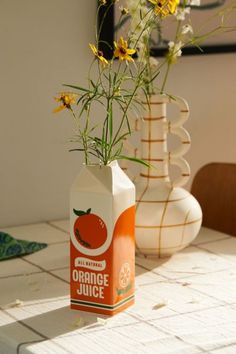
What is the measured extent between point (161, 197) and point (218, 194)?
512 millimetres

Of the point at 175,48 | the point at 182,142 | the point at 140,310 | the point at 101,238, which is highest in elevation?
the point at 175,48

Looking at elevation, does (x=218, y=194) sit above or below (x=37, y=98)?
below

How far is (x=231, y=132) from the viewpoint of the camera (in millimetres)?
2455

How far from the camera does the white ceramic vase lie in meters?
1.66

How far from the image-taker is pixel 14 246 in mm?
1764

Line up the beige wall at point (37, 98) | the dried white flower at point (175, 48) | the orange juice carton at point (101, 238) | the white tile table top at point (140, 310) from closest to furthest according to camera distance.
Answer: the white tile table top at point (140, 310)
the orange juice carton at point (101, 238)
the dried white flower at point (175, 48)
the beige wall at point (37, 98)

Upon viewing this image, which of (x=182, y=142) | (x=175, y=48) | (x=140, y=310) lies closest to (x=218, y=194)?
(x=182, y=142)

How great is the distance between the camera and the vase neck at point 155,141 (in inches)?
66.1

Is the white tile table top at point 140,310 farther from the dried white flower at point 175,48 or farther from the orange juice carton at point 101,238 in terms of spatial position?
the dried white flower at point 175,48

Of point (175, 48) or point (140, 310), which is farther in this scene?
point (175, 48)

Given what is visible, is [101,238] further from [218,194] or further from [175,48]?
[218,194]

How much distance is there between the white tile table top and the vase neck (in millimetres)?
179

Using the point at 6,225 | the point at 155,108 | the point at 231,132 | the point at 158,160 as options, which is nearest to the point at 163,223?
the point at 158,160

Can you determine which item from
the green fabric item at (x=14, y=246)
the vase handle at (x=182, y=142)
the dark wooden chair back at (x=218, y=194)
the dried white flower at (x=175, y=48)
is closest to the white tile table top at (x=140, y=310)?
the green fabric item at (x=14, y=246)
